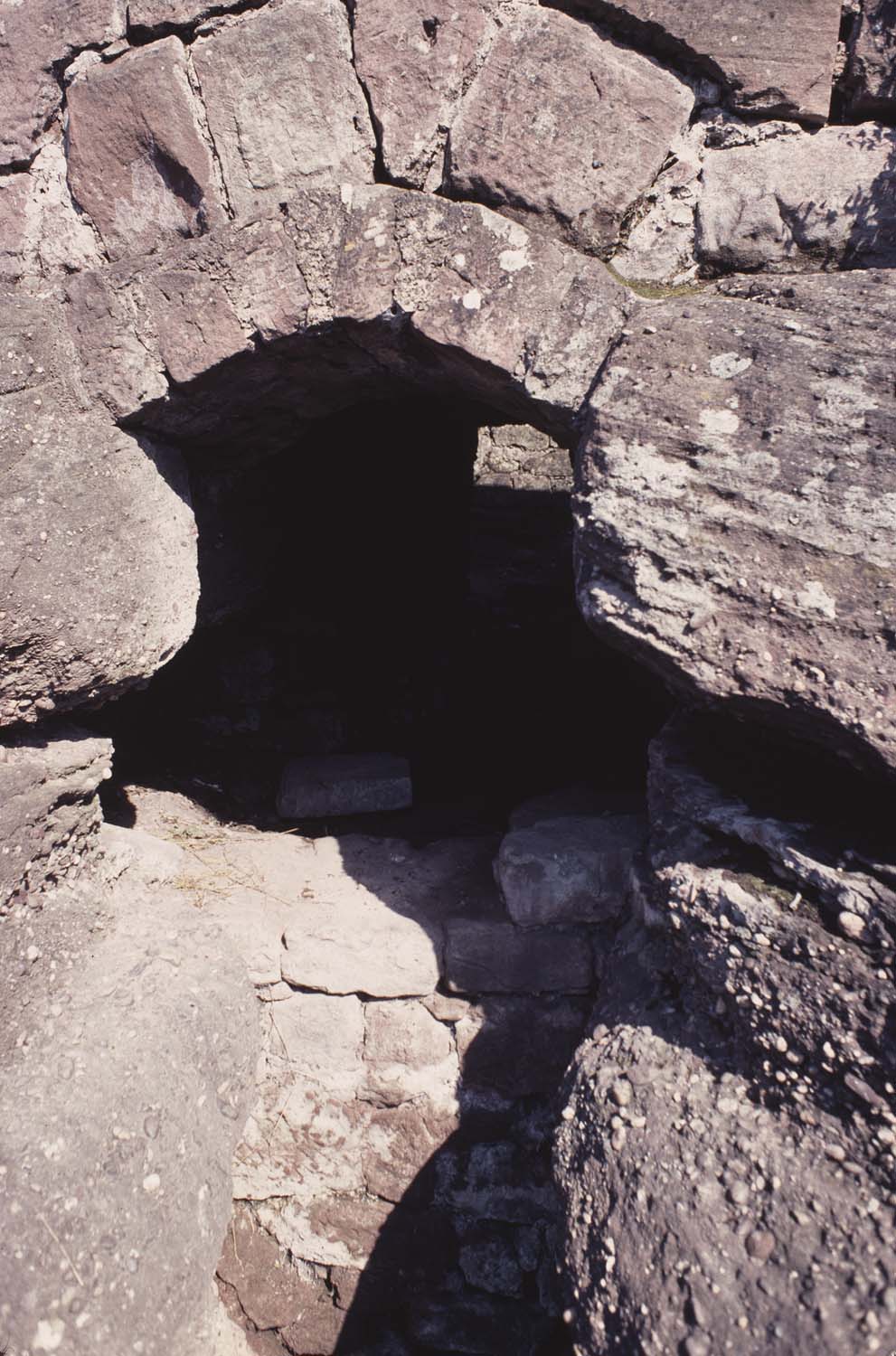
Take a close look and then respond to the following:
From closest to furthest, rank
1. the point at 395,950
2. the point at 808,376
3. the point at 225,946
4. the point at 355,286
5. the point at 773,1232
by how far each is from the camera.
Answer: the point at 773,1232, the point at 808,376, the point at 355,286, the point at 225,946, the point at 395,950

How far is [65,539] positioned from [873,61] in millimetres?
1724

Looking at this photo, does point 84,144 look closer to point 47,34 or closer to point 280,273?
point 47,34

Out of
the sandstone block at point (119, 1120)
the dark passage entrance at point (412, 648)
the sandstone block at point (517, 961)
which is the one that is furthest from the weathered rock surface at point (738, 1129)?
the dark passage entrance at point (412, 648)

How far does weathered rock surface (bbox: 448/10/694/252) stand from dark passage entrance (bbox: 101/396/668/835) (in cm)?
107

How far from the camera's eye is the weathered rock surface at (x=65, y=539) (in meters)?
1.68

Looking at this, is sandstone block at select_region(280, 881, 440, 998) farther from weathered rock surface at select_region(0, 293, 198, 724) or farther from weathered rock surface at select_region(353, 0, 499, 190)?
weathered rock surface at select_region(353, 0, 499, 190)

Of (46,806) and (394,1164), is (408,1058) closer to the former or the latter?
(394,1164)

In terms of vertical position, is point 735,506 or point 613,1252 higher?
point 735,506

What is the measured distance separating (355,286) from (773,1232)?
171 cm

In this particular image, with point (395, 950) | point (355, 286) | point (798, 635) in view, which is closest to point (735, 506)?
point (798, 635)

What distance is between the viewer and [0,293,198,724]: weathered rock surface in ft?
5.50

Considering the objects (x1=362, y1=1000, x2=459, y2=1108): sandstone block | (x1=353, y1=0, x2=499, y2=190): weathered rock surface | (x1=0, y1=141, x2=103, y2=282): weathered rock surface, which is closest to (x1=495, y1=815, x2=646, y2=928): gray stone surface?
(x1=362, y1=1000, x2=459, y2=1108): sandstone block

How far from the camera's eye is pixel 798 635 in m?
1.33

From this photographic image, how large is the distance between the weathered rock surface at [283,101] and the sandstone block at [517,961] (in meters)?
1.63
